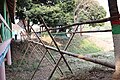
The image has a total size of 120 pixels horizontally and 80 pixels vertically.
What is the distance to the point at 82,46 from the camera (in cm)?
1664

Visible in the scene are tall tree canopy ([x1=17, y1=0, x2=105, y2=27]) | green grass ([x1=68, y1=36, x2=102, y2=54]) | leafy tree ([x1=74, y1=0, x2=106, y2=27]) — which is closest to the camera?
tall tree canopy ([x1=17, y1=0, x2=105, y2=27])

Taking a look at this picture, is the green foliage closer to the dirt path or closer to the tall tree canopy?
the tall tree canopy

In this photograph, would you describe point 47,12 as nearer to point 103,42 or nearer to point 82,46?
point 82,46

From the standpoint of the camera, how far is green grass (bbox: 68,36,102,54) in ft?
51.2

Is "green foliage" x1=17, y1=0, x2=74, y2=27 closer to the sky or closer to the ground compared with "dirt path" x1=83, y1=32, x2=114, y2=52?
closer to the sky

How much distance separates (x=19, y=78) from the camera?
26.3 ft

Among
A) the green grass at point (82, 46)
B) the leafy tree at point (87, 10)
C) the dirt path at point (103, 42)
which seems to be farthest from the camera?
the dirt path at point (103, 42)

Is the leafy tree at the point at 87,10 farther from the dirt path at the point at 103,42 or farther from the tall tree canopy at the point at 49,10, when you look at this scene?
the dirt path at the point at 103,42

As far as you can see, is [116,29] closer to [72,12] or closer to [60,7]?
[60,7]

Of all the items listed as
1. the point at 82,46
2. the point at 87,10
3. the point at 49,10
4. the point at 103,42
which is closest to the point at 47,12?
the point at 49,10

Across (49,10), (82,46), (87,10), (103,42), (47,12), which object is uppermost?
(49,10)

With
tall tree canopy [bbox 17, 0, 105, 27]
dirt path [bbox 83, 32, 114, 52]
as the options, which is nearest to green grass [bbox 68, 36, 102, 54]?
dirt path [bbox 83, 32, 114, 52]

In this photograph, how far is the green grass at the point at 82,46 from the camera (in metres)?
15.6

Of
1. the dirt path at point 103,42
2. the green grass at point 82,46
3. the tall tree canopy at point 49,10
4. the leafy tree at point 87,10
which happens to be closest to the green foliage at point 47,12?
the tall tree canopy at point 49,10
